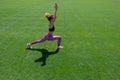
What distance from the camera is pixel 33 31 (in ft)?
37.6

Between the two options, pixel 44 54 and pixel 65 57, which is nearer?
pixel 65 57

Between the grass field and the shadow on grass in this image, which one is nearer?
the grass field

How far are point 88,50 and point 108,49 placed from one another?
0.84m

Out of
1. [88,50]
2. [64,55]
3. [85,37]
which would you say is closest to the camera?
[64,55]

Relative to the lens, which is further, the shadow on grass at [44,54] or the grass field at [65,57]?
the shadow on grass at [44,54]

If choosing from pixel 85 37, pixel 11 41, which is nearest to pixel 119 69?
pixel 85 37

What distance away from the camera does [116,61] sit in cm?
711

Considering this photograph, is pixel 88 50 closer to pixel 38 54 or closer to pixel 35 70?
pixel 38 54

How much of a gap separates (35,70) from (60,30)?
5.96 metres

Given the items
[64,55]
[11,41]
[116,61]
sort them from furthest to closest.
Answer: [11,41] → [64,55] → [116,61]

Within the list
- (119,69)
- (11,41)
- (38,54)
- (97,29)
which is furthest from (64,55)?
(97,29)

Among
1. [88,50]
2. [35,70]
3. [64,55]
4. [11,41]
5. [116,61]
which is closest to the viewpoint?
[35,70]

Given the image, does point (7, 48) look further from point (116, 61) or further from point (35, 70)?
point (116, 61)

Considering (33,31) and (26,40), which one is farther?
(33,31)
